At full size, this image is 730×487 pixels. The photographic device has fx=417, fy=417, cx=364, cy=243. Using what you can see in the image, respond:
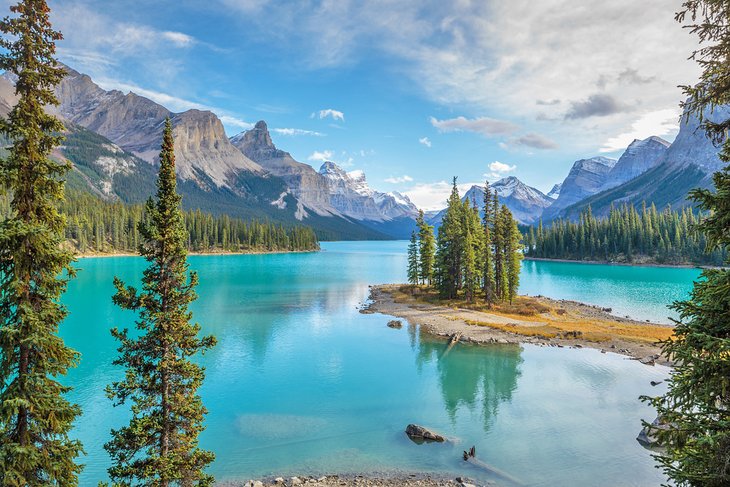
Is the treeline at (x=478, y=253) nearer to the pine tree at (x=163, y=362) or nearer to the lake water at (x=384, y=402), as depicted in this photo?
the lake water at (x=384, y=402)

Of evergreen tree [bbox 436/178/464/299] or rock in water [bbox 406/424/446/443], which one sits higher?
evergreen tree [bbox 436/178/464/299]

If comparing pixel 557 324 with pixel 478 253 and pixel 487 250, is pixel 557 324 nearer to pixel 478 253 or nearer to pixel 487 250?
pixel 487 250

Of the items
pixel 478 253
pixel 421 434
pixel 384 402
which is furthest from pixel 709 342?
pixel 478 253

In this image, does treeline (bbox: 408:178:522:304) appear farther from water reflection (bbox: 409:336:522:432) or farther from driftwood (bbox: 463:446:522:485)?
driftwood (bbox: 463:446:522:485)

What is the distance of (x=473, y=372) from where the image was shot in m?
42.4

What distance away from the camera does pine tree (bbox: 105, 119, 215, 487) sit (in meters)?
15.3

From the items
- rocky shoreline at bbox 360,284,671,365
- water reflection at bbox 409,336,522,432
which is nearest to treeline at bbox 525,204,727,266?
rocky shoreline at bbox 360,284,671,365

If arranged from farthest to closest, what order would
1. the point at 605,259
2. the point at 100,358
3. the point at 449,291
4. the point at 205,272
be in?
the point at 605,259, the point at 205,272, the point at 449,291, the point at 100,358

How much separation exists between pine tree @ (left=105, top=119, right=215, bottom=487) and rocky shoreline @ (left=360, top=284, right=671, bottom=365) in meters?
37.6

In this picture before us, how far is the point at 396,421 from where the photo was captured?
101 ft

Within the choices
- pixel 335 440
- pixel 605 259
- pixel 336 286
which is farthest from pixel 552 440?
pixel 605 259

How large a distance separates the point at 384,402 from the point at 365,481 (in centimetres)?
1246

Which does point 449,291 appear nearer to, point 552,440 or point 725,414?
point 552,440

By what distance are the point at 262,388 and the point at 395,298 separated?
5235 centimetres
